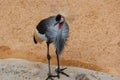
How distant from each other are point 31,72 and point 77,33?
4.27m

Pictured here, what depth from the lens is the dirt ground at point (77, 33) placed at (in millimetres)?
11477

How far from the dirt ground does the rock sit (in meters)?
1.84

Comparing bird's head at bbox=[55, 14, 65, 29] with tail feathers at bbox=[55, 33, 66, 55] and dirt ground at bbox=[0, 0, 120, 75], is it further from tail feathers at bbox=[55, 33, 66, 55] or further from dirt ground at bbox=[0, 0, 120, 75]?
dirt ground at bbox=[0, 0, 120, 75]

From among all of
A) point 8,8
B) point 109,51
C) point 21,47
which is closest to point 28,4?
point 8,8

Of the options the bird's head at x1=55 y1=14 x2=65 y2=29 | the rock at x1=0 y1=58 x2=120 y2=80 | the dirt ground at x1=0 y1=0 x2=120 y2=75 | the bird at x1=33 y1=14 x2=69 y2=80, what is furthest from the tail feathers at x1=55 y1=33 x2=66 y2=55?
the dirt ground at x1=0 y1=0 x2=120 y2=75

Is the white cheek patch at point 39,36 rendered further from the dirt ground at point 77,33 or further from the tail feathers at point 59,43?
the dirt ground at point 77,33

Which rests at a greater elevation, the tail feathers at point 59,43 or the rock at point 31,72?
the tail feathers at point 59,43

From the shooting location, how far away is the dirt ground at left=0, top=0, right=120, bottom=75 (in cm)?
1148

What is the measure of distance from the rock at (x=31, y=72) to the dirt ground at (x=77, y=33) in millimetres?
1839

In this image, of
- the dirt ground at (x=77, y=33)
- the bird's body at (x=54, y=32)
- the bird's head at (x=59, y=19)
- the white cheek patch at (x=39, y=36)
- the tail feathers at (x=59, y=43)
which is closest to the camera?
the bird's head at (x=59, y=19)

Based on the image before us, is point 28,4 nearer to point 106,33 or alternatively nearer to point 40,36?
point 106,33

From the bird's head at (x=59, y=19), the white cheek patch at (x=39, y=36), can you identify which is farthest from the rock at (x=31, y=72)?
the bird's head at (x=59, y=19)

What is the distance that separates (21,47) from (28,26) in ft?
4.41

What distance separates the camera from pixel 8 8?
1413cm
